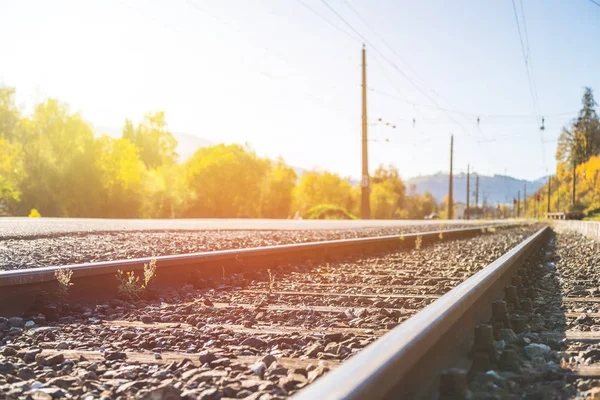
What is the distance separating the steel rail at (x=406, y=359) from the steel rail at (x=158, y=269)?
9.59 ft

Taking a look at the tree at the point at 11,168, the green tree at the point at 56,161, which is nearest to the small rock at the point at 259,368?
the tree at the point at 11,168

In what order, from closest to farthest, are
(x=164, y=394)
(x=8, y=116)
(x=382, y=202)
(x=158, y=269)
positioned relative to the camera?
(x=164, y=394), (x=158, y=269), (x=8, y=116), (x=382, y=202)

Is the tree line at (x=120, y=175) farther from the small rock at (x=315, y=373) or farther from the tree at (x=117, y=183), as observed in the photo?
the small rock at (x=315, y=373)

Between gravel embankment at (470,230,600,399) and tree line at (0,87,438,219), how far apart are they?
107ft

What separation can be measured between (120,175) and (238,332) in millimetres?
54980

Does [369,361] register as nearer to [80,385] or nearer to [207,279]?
[80,385]

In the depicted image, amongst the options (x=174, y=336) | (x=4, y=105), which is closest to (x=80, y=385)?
(x=174, y=336)

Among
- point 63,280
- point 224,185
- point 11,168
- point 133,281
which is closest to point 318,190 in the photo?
point 224,185

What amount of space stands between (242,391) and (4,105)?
5485 cm

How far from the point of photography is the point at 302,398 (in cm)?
144

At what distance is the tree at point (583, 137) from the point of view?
11525 cm

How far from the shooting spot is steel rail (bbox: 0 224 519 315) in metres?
4.17

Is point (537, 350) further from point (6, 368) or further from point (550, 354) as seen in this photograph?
point (6, 368)

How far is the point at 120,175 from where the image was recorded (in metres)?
55.9
